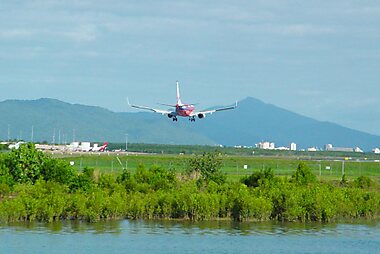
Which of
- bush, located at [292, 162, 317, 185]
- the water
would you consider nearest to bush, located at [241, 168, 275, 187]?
bush, located at [292, 162, 317, 185]

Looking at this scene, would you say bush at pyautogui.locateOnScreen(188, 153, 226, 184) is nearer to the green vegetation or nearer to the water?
the green vegetation

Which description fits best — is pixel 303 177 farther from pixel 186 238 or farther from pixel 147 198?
pixel 186 238

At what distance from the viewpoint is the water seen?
43219 mm

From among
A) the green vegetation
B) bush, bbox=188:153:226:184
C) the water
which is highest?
bush, bbox=188:153:226:184

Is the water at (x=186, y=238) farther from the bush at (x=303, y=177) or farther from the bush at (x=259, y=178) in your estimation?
the bush at (x=303, y=177)

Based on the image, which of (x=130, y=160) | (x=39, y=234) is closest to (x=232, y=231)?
(x=39, y=234)

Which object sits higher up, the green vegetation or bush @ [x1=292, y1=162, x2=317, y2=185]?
bush @ [x1=292, y1=162, x2=317, y2=185]

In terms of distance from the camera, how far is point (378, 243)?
4675 cm

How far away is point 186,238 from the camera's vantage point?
153 ft

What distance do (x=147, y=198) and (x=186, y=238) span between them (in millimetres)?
7017

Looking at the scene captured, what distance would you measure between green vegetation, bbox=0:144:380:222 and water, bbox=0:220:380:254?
0.72 meters

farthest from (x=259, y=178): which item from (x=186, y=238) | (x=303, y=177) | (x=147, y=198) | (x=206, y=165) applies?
(x=186, y=238)

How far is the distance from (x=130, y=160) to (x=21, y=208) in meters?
69.5

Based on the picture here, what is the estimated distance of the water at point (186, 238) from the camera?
43.2 m
